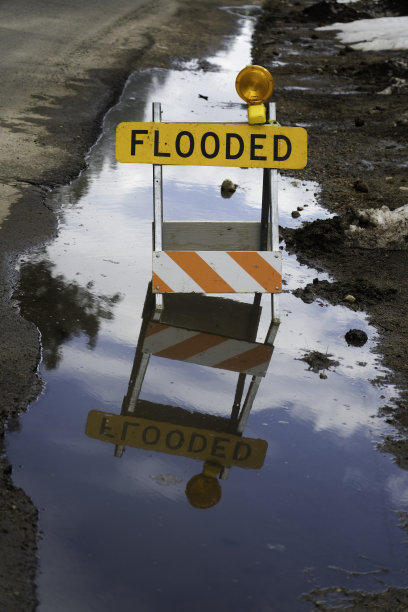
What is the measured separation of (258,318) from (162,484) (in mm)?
2189

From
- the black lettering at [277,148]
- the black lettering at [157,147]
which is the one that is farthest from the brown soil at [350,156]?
the black lettering at [157,147]

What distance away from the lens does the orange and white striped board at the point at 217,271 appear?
559cm

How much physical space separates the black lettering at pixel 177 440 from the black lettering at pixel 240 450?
0.27 m

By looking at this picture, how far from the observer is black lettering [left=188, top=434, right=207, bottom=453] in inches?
161

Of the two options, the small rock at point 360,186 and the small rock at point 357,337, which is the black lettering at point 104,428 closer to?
the small rock at point 357,337

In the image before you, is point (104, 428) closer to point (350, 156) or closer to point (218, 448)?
point (218, 448)

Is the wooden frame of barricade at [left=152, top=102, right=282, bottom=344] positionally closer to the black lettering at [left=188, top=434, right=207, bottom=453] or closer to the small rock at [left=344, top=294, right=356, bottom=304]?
the small rock at [left=344, top=294, right=356, bottom=304]

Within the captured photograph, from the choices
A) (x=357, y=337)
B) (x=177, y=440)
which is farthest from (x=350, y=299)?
(x=177, y=440)

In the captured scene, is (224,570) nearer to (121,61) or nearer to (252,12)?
(121,61)

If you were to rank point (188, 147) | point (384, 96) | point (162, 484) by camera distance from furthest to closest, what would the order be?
point (384, 96) < point (188, 147) < point (162, 484)

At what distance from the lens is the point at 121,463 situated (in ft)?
12.7

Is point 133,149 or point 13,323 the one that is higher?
point 133,149

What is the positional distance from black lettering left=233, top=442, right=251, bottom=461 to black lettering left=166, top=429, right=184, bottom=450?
0.27 meters

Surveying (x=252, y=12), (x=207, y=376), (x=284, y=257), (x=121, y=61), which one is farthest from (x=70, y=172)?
(x=252, y=12)
